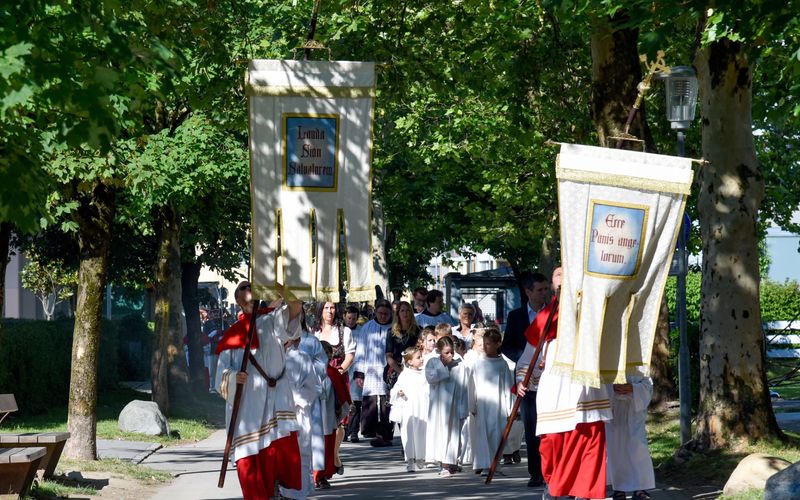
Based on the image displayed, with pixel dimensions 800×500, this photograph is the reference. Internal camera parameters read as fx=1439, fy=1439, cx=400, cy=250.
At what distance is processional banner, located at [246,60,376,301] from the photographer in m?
11.3

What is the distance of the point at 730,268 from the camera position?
14.1 m

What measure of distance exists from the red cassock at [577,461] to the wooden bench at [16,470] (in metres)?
3.83

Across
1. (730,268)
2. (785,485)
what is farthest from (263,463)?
(730,268)

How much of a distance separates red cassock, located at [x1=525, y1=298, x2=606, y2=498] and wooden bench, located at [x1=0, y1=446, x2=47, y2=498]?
12.6 ft

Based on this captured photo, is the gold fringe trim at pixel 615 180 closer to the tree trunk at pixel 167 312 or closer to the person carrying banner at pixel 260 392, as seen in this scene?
the person carrying banner at pixel 260 392

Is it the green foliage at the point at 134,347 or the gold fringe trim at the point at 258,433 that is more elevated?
the green foliage at the point at 134,347

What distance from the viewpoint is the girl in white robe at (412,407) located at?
1622 centimetres

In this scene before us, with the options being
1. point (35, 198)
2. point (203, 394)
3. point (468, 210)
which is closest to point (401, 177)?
point (468, 210)

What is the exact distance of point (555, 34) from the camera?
62.8 feet

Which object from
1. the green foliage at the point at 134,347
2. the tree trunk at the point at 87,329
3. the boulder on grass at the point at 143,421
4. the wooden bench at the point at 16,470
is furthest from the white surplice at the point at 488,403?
the green foliage at the point at 134,347

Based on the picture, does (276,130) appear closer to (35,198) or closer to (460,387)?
(35,198)

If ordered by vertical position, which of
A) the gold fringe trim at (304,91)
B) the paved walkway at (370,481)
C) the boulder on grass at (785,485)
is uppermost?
the gold fringe trim at (304,91)

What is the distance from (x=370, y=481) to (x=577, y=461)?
14.7ft

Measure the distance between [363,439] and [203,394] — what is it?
10.7 metres
